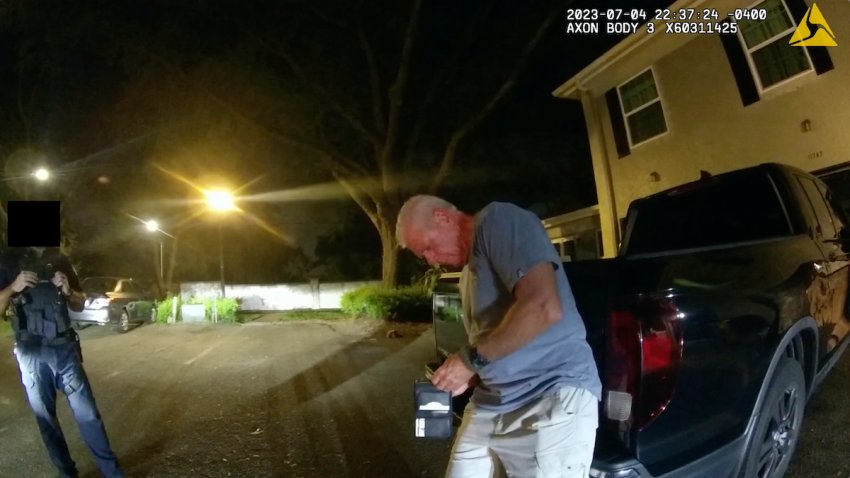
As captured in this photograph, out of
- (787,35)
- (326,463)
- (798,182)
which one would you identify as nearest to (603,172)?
(787,35)

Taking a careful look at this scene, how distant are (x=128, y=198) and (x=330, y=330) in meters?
15.7

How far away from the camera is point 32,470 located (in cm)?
428

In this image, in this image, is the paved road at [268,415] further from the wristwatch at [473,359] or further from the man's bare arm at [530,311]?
the man's bare arm at [530,311]

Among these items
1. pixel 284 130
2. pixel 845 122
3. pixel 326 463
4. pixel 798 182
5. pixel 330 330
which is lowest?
pixel 326 463

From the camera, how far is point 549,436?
6.12 ft

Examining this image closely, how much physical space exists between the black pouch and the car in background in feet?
42.4

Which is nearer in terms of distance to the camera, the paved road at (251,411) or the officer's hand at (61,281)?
the officer's hand at (61,281)

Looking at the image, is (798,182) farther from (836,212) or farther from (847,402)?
(847,402)

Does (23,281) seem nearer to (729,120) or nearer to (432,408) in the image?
(432,408)

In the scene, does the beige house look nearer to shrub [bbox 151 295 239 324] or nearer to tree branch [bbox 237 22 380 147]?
tree branch [bbox 237 22 380 147]

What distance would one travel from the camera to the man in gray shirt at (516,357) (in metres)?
1.87

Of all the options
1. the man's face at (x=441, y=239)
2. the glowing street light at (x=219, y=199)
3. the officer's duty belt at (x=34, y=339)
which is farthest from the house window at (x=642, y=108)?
the glowing street light at (x=219, y=199)

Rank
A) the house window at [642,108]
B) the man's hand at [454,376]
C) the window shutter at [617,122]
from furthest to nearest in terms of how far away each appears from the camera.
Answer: the window shutter at [617,122] < the house window at [642,108] < the man's hand at [454,376]

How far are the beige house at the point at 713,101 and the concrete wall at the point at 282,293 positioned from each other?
40.9ft
